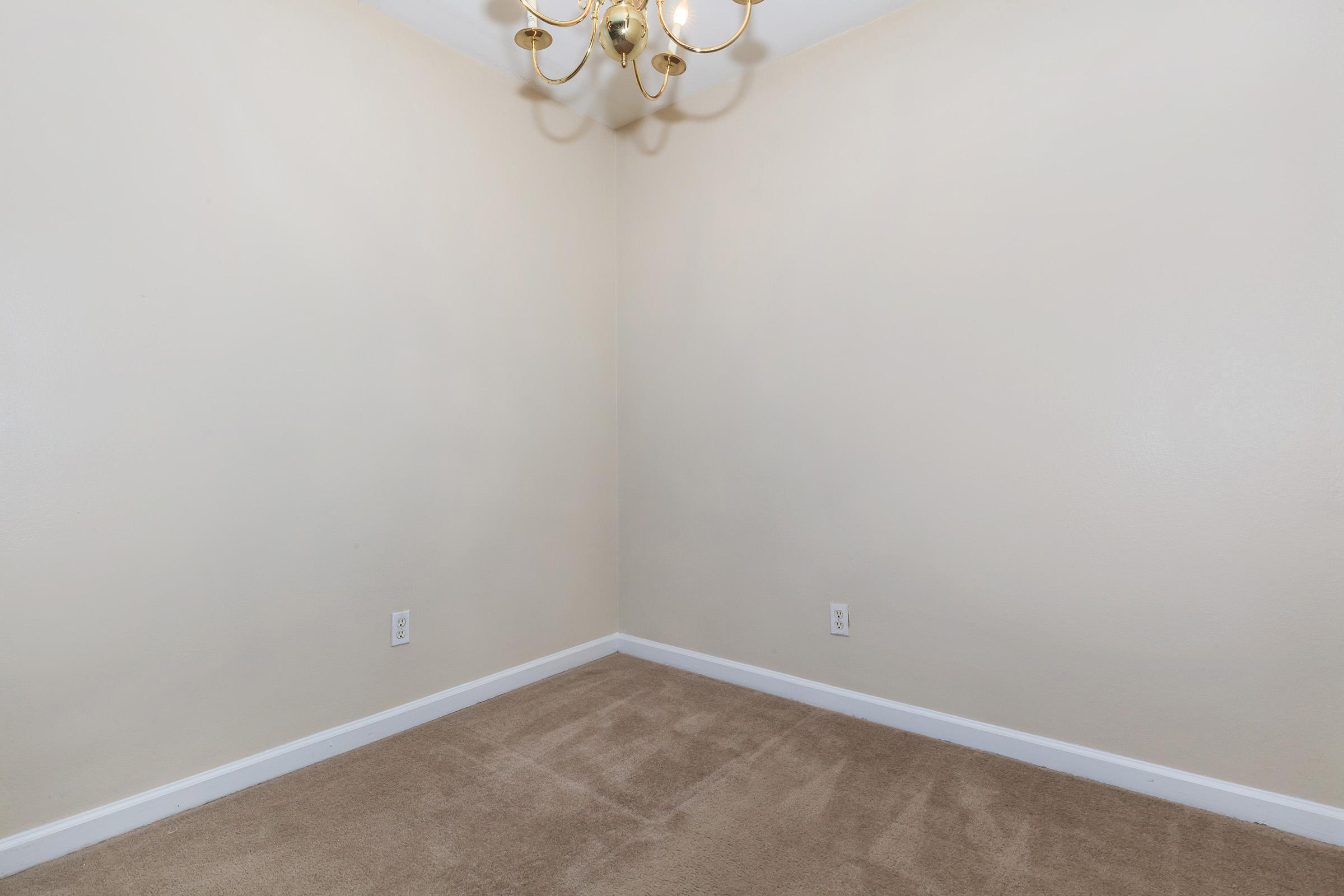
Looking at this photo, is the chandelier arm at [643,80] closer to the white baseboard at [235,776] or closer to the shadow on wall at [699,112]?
the shadow on wall at [699,112]

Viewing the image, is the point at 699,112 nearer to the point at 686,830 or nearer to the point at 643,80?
the point at 643,80

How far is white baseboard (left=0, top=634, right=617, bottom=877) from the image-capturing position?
1582mm

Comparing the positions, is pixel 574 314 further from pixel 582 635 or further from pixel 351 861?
pixel 351 861

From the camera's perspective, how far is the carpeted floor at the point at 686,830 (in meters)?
1.50

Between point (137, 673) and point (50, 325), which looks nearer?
point (50, 325)

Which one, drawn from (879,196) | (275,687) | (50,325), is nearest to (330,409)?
(50,325)

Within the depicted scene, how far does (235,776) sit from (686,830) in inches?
53.1

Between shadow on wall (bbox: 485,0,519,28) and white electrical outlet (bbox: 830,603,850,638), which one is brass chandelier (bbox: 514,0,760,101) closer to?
shadow on wall (bbox: 485,0,519,28)

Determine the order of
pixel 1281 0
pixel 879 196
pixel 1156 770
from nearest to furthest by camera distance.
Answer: pixel 1281 0 < pixel 1156 770 < pixel 879 196

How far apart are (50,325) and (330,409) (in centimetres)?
70

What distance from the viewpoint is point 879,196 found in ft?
7.73

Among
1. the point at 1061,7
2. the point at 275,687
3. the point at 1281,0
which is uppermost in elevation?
the point at 1061,7

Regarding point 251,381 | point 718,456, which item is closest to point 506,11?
point 251,381

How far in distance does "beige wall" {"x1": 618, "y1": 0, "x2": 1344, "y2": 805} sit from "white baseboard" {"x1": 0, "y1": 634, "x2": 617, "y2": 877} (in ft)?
3.19
